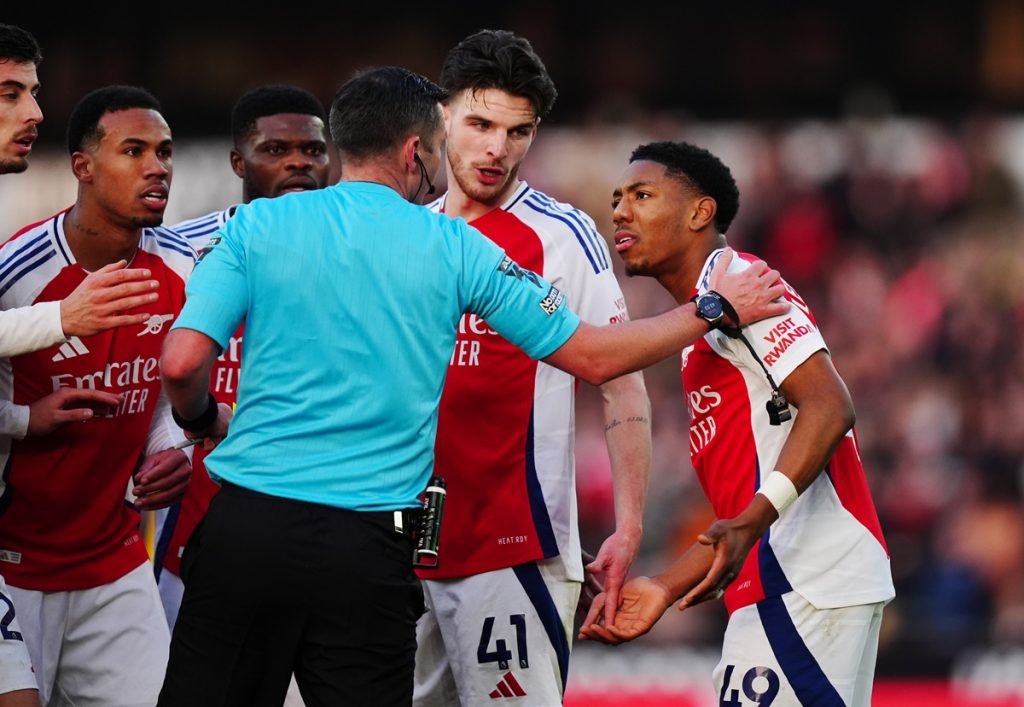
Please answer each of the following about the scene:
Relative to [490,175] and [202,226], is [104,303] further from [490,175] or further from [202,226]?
[202,226]

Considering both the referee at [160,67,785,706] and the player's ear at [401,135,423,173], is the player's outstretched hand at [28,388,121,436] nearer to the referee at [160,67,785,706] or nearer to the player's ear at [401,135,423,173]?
the referee at [160,67,785,706]

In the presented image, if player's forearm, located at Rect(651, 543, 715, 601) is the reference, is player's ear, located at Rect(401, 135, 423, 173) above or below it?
above

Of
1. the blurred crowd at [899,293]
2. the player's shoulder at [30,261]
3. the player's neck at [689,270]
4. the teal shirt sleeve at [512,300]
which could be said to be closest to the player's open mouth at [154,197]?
the player's shoulder at [30,261]

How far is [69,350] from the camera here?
5773 millimetres

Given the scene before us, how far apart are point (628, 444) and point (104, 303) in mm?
1893

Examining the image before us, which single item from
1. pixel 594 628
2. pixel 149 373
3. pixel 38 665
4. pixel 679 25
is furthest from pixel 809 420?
pixel 679 25

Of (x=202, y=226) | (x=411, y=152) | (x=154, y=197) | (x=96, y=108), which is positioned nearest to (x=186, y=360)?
(x=411, y=152)

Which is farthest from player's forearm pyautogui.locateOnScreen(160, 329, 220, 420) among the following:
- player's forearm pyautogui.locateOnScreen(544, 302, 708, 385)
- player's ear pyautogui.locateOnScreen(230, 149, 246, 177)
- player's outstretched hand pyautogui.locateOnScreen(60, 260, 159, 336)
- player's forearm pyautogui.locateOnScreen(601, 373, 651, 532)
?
player's ear pyautogui.locateOnScreen(230, 149, 246, 177)

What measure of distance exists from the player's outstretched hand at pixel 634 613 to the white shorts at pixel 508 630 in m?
0.71

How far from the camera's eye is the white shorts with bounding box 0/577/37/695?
518cm

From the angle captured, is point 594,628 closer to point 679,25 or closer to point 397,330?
point 397,330

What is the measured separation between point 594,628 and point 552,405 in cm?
111

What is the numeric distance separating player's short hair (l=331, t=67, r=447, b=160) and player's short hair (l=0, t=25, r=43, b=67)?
1769mm

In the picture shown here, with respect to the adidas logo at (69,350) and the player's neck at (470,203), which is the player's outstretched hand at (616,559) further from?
the adidas logo at (69,350)
